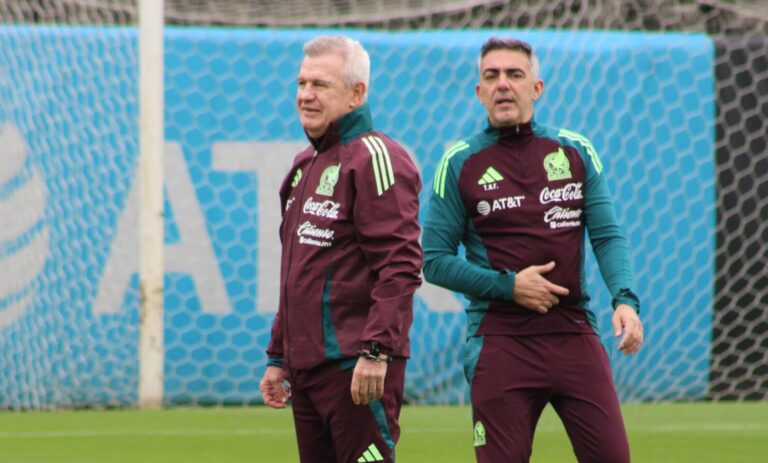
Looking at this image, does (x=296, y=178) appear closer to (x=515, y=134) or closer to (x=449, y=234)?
(x=449, y=234)

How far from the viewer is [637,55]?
311 inches

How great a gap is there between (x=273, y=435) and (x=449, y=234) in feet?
9.76

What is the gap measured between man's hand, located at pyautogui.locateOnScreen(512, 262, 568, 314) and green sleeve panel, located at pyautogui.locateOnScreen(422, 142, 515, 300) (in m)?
0.11

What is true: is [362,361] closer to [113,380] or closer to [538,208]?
[538,208]

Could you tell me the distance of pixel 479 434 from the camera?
392 centimetres

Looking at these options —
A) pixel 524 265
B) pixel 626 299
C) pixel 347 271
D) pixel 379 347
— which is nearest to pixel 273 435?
pixel 524 265

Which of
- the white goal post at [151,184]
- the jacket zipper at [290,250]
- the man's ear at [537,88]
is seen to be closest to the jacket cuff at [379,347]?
the jacket zipper at [290,250]

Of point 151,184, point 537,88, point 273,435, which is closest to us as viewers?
point 537,88

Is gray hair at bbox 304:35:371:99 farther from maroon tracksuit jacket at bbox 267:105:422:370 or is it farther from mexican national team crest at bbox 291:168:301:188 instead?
mexican national team crest at bbox 291:168:301:188

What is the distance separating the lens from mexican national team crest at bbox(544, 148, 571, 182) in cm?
402

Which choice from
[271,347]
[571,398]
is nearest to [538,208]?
[571,398]

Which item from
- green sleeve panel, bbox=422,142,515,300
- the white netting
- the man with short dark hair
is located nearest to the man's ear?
the man with short dark hair

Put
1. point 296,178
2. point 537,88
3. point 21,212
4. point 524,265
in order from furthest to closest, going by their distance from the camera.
A: point 21,212
point 537,88
point 524,265
point 296,178

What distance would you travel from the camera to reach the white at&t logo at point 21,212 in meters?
7.57
